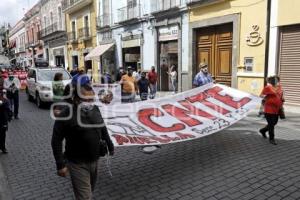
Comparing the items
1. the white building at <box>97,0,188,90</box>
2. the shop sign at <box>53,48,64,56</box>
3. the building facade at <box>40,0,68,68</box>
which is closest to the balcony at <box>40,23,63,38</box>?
the building facade at <box>40,0,68,68</box>

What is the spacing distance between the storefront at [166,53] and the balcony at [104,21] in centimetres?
748

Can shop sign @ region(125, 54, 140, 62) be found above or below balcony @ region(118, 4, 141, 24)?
below

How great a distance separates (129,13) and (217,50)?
9.02 metres

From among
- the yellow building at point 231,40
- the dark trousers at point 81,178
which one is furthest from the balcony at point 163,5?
the dark trousers at point 81,178

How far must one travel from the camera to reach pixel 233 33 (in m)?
14.0

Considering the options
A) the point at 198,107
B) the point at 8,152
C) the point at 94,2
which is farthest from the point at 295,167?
the point at 94,2

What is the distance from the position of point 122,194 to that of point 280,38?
1016 cm

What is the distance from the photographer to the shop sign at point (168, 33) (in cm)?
1823

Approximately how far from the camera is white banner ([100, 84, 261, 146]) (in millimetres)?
5391

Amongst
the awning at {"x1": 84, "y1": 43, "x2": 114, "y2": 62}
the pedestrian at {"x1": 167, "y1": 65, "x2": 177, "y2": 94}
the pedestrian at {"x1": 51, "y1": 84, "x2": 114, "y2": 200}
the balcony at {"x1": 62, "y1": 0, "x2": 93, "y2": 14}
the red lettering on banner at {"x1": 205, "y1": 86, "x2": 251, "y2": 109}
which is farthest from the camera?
the balcony at {"x1": 62, "y1": 0, "x2": 93, "y2": 14}

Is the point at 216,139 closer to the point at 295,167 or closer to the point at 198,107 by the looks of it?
the point at 198,107

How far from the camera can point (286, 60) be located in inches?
482

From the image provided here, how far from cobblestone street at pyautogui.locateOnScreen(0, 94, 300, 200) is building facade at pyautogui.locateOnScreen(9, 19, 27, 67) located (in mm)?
60338

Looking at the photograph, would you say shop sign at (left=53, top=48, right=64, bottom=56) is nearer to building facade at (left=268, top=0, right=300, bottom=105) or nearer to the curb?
building facade at (left=268, top=0, right=300, bottom=105)
